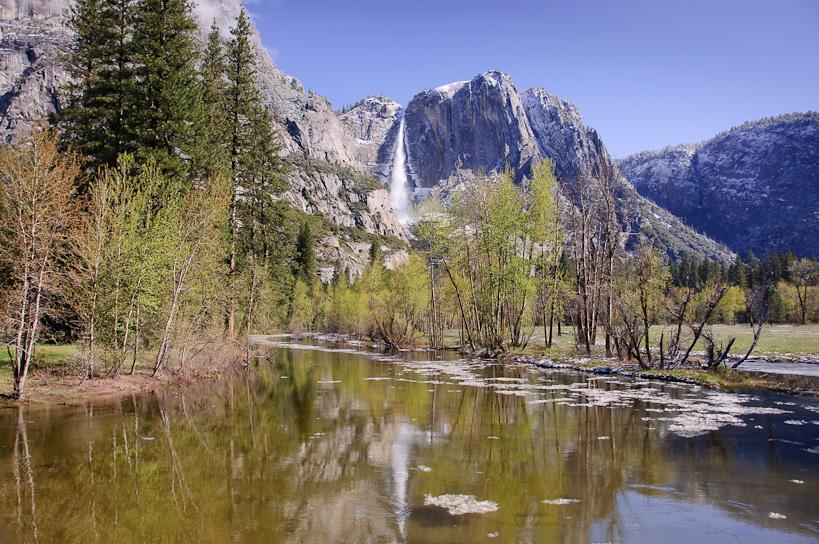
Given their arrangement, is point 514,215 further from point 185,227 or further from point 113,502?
point 113,502

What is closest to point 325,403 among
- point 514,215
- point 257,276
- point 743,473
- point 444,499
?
point 444,499

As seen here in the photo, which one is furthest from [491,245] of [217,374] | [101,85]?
[101,85]

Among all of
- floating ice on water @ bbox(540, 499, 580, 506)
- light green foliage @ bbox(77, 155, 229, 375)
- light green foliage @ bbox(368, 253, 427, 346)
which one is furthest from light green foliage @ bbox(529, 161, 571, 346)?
floating ice on water @ bbox(540, 499, 580, 506)

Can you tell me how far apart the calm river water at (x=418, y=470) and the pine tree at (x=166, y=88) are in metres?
17.6

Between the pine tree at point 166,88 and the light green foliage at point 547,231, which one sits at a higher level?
the pine tree at point 166,88

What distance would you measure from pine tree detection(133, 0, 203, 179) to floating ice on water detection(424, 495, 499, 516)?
26.0 metres

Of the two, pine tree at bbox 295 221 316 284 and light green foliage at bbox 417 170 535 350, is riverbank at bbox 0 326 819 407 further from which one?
pine tree at bbox 295 221 316 284

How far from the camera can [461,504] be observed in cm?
725

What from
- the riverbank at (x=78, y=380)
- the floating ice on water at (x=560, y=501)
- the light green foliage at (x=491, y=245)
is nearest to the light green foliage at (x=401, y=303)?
the light green foliage at (x=491, y=245)

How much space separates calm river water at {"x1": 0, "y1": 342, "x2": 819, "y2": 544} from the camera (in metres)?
6.44

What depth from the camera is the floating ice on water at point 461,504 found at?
6973 millimetres

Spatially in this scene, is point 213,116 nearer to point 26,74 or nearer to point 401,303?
point 401,303

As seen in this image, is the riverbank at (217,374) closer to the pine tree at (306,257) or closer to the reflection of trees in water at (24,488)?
the reflection of trees in water at (24,488)

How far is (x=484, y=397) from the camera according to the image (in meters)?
17.5
